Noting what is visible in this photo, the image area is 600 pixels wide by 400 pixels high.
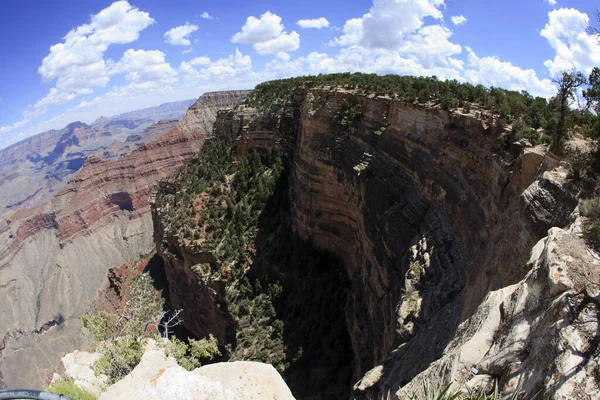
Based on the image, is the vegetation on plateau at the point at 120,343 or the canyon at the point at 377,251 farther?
the vegetation on plateau at the point at 120,343

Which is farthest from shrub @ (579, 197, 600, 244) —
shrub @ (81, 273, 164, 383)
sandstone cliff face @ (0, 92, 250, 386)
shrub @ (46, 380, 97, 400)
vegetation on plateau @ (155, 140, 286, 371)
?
sandstone cliff face @ (0, 92, 250, 386)

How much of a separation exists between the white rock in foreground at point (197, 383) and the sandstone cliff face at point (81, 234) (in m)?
94.8

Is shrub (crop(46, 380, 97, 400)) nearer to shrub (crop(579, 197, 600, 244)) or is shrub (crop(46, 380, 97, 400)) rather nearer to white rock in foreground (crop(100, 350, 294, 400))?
white rock in foreground (crop(100, 350, 294, 400))

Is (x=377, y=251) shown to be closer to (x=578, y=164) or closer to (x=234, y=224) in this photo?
(x=578, y=164)

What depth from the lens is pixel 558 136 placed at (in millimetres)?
12820

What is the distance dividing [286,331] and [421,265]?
58.8 ft

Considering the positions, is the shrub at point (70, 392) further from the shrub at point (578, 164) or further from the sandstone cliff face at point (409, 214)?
the shrub at point (578, 164)

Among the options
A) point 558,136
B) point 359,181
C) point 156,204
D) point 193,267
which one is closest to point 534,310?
point 558,136

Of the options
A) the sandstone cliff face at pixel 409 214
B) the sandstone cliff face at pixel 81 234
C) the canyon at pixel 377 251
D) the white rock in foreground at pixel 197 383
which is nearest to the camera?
the canyon at pixel 377 251

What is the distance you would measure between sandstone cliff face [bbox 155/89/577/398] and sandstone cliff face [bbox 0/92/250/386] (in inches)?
3059

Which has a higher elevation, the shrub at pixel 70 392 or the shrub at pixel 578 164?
the shrub at pixel 578 164

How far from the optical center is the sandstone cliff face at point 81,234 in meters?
109

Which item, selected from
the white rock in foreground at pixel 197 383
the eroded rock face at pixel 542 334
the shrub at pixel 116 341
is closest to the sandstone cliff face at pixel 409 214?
the eroded rock face at pixel 542 334

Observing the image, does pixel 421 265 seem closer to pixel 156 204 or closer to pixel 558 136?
pixel 558 136
